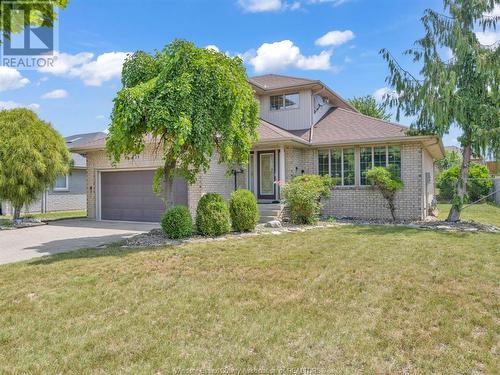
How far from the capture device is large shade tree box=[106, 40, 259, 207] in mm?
8305

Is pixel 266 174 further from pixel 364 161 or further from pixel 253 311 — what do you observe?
pixel 253 311

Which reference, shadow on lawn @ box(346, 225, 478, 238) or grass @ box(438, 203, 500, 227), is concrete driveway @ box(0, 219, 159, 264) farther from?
grass @ box(438, 203, 500, 227)

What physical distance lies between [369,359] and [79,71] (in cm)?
1252

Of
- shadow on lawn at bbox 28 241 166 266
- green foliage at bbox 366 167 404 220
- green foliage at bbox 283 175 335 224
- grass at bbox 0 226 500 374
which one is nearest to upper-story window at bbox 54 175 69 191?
shadow on lawn at bbox 28 241 166 266

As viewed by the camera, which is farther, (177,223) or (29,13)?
(177,223)

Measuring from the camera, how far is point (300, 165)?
599 inches

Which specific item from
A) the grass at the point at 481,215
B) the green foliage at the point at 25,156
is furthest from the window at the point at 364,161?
the green foliage at the point at 25,156

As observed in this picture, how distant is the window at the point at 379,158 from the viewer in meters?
13.8

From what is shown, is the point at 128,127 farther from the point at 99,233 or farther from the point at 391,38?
the point at 391,38

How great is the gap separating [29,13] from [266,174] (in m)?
13.4

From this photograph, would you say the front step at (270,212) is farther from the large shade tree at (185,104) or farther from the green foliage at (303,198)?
the large shade tree at (185,104)

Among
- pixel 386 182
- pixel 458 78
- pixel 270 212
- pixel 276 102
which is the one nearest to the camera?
pixel 458 78

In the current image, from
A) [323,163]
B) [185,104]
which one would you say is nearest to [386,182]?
[323,163]

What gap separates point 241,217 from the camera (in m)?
10.5
